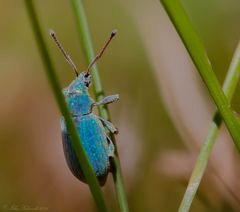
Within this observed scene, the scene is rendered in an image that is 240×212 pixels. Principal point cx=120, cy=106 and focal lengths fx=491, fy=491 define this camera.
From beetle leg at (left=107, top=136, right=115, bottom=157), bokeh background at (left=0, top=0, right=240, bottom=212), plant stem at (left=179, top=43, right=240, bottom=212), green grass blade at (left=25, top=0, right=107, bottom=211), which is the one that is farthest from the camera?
bokeh background at (left=0, top=0, right=240, bottom=212)

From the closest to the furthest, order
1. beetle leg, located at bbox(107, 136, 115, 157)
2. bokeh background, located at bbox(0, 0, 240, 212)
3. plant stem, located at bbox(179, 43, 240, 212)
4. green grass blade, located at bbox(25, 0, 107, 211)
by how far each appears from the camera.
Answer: green grass blade, located at bbox(25, 0, 107, 211)
plant stem, located at bbox(179, 43, 240, 212)
beetle leg, located at bbox(107, 136, 115, 157)
bokeh background, located at bbox(0, 0, 240, 212)

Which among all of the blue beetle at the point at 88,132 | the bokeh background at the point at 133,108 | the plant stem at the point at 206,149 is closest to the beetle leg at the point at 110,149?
the blue beetle at the point at 88,132

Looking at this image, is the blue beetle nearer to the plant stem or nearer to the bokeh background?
the plant stem

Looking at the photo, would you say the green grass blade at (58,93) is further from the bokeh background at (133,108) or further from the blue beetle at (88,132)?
the bokeh background at (133,108)

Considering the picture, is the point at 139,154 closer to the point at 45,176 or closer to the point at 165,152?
the point at 165,152

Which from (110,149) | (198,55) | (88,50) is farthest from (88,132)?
(198,55)

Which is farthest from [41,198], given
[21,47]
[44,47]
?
[44,47]

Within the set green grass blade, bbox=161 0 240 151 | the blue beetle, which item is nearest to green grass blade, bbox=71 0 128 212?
the blue beetle
